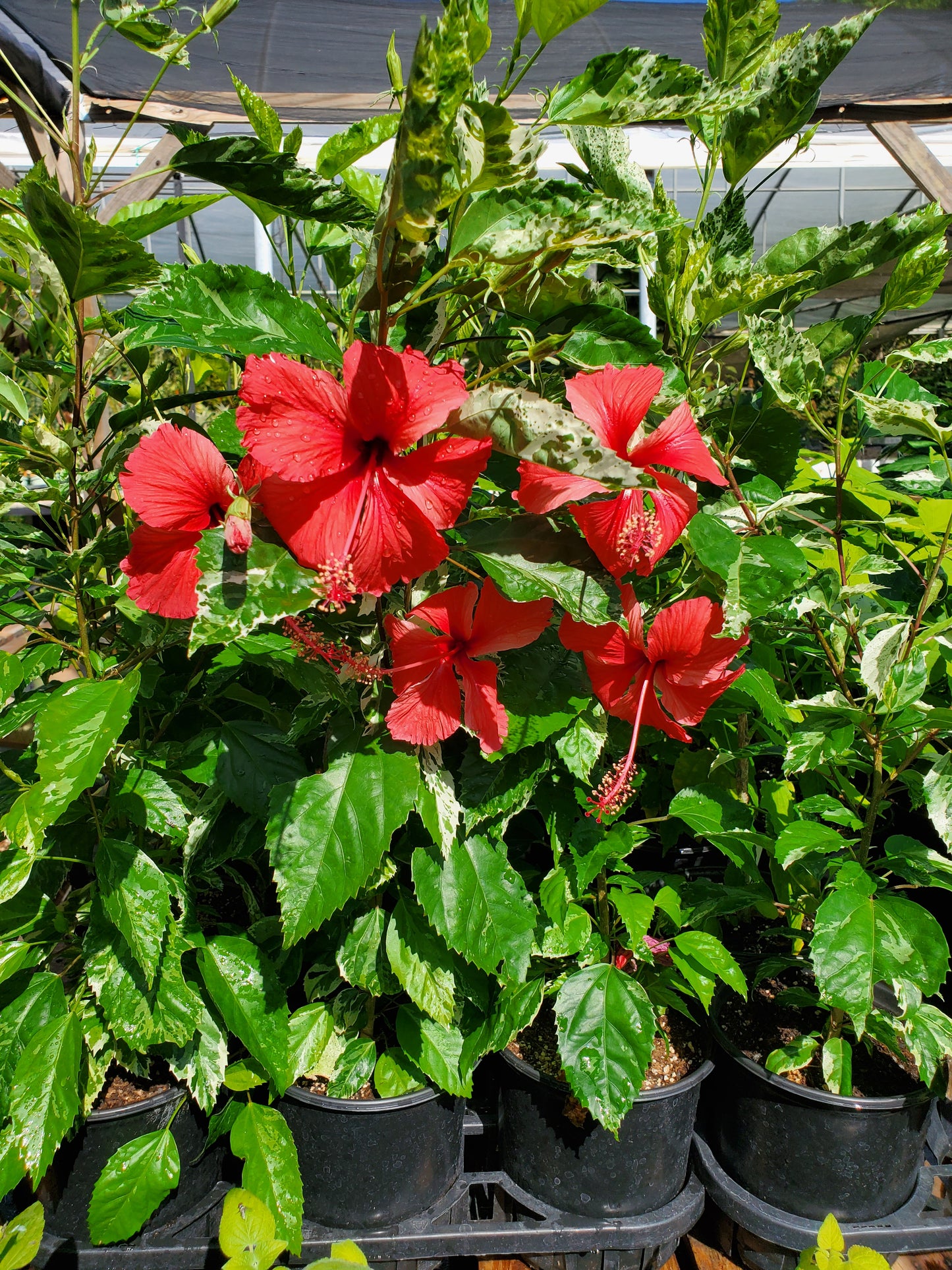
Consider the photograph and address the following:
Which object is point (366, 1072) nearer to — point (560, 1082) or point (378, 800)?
point (560, 1082)

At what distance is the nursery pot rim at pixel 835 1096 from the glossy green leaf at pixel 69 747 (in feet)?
2.56

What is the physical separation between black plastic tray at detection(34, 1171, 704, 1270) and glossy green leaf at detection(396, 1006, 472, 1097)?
18cm

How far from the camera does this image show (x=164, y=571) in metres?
0.70

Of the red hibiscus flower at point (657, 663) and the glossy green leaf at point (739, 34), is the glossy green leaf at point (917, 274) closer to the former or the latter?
the glossy green leaf at point (739, 34)

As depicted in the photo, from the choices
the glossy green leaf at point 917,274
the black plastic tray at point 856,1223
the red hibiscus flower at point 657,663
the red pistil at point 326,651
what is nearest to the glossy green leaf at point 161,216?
the red pistil at point 326,651

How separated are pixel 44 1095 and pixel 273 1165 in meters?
0.25

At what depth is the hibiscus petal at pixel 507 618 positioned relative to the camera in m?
0.73

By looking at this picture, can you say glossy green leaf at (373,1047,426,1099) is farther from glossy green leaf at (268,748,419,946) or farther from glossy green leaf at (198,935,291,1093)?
glossy green leaf at (268,748,419,946)

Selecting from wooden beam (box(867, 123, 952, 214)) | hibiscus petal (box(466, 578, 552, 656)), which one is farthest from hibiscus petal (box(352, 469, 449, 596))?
wooden beam (box(867, 123, 952, 214))

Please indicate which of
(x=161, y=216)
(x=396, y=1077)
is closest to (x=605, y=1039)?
(x=396, y=1077)

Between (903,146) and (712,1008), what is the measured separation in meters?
3.91

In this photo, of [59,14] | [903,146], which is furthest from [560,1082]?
[59,14]

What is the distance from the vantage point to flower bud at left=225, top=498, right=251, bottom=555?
1.92ft

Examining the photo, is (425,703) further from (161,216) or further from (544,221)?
(161,216)
